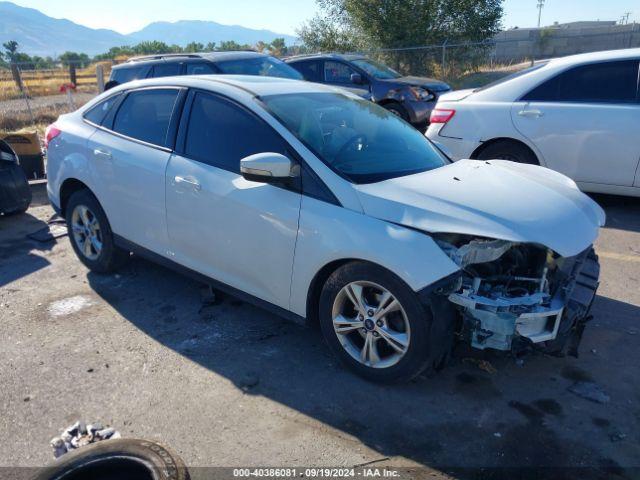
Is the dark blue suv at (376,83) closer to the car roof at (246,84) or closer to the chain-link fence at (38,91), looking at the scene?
the chain-link fence at (38,91)

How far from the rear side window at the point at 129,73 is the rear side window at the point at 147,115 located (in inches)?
233

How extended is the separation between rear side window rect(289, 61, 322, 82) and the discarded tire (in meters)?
9.72

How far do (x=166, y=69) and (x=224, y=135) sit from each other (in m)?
6.67

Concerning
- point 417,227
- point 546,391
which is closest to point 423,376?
point 546,391

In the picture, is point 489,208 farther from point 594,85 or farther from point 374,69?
point 374,69

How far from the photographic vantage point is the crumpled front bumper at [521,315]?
9.52ft

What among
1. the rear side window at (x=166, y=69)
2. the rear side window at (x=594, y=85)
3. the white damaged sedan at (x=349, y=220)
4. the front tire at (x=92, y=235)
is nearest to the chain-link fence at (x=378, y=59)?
the rear side window at (x=166, y=69)

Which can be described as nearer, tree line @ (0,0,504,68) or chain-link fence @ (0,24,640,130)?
chain-link fence @ (0,24,640,130)

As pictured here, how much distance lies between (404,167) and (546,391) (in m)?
1.67

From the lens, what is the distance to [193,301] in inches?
174

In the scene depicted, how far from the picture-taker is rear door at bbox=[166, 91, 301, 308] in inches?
134

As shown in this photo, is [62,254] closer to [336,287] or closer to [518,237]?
[336,287]

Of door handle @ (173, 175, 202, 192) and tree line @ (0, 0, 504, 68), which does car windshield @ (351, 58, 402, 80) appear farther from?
tree line @ (0, 0, 504, 68)

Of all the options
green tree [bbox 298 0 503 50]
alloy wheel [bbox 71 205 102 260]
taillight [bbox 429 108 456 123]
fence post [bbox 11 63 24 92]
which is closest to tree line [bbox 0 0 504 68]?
green tree [bbox 298 0 503 50]
